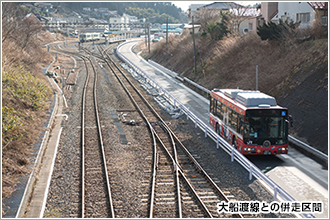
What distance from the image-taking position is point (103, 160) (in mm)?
16047

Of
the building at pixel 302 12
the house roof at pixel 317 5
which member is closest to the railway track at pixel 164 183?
the building at pixel 302 12

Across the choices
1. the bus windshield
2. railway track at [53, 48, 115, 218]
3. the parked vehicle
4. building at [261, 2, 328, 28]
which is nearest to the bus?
the bus windshield

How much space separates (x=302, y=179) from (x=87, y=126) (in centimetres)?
1328

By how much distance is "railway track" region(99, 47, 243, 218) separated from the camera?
1145cm

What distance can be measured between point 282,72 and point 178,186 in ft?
57.7

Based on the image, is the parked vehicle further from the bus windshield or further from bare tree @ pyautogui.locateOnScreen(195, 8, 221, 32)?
the bus windshield

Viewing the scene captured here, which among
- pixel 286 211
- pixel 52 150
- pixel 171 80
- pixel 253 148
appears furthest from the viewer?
pixel 171 80

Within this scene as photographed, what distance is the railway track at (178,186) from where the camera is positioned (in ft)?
37.6

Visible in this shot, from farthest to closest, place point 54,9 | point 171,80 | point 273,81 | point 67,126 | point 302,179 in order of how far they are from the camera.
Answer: point 54,9
point 171,80
point 273,81
point 67,126
point 302,179

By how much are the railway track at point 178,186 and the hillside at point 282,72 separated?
22.3 ft

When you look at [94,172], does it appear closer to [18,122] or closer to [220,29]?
[18,122]

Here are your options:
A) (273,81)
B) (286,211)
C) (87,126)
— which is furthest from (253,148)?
(273,81)

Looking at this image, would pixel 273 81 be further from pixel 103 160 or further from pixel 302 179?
pixel 103 160

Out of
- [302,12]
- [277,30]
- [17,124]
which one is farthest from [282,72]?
[17,124]
